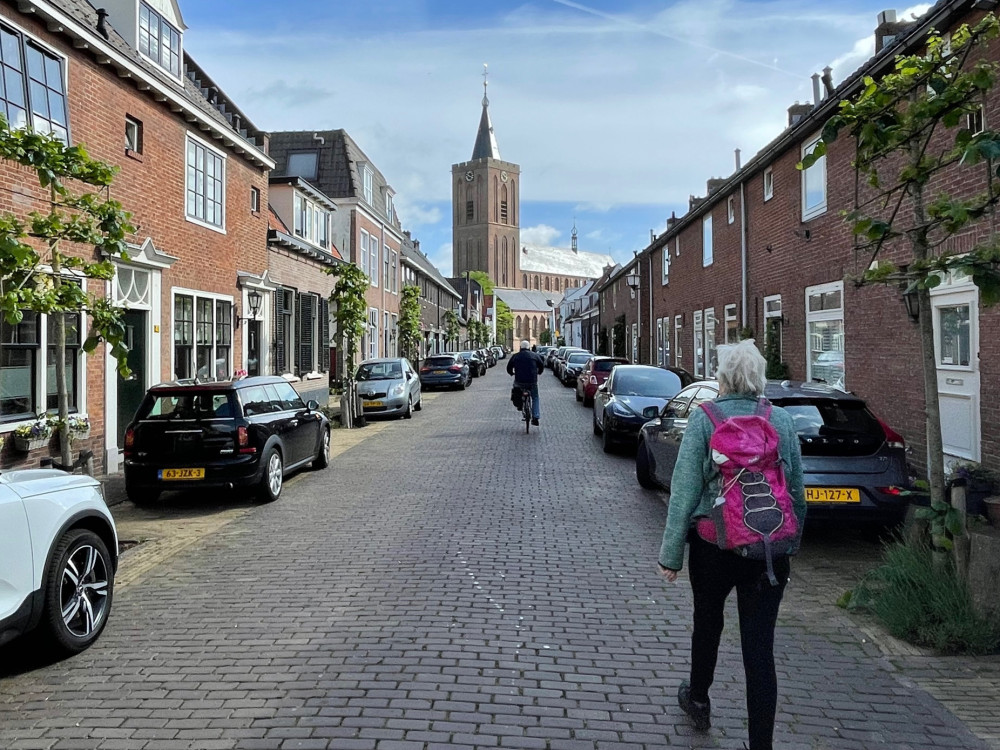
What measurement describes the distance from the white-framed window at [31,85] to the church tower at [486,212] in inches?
3943

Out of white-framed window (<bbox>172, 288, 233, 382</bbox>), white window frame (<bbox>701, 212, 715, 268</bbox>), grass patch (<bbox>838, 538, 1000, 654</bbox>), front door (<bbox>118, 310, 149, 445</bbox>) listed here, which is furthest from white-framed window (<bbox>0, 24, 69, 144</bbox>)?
white window frame (<bbox>701, 212, 715, 268</bbox>)

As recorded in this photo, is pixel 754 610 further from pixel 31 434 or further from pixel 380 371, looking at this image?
pixel 380 371

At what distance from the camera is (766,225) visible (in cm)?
1630

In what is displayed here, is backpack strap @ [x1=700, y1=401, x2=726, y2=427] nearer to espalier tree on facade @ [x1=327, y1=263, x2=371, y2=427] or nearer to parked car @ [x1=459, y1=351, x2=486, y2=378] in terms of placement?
espalier tree on facade @ [x1=327, y1=263, x2=371, y2=427]

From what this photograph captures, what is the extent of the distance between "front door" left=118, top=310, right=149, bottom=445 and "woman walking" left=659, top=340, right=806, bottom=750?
11.1 meters

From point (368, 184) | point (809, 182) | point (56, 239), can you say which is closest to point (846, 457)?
point (56, 239)

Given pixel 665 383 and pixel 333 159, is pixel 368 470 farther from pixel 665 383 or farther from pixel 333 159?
pixel 333 159

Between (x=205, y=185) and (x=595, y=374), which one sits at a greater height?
(x=205, y=185)

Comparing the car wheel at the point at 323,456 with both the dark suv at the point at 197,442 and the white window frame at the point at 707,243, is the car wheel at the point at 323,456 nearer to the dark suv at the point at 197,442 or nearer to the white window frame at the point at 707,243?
the dark suv at the point at 197,442

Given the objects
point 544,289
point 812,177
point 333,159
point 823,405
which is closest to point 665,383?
point 812,177

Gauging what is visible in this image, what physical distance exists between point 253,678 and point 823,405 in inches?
207

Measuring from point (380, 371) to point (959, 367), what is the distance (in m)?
14.8

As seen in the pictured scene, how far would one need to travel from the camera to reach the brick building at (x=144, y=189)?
9727 millimetres

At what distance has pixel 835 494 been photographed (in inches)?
255
